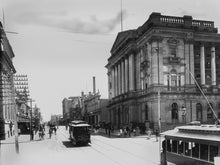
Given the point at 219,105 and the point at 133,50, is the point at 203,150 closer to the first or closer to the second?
the point at 219,105

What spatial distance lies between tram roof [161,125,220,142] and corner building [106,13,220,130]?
1199 inches

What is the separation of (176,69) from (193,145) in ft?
120

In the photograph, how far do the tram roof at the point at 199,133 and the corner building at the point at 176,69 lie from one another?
3046cm

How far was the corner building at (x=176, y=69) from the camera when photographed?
48.2 m

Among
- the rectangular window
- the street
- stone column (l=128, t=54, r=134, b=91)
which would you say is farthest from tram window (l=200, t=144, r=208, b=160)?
stone column (l=128, t=54, r=134, b=91)

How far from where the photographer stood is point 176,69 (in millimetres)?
49625

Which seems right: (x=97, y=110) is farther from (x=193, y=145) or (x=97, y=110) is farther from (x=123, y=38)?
(x=193, y=145)

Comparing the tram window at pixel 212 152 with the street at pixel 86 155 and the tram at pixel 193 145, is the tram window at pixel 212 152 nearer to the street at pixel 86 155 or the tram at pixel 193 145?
the tram at pixel 193 145

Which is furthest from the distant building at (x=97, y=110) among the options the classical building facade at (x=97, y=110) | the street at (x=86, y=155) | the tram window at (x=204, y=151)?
the tram window at (x=204, y=151)

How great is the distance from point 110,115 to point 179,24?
109ft

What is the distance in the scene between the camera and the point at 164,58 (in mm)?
49156

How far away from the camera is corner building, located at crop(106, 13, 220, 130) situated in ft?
158

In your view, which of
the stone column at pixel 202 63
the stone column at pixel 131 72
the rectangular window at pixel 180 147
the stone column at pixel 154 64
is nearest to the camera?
the rectangular window at pixel 180 147

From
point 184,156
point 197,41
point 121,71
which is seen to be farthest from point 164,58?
point 184,156
